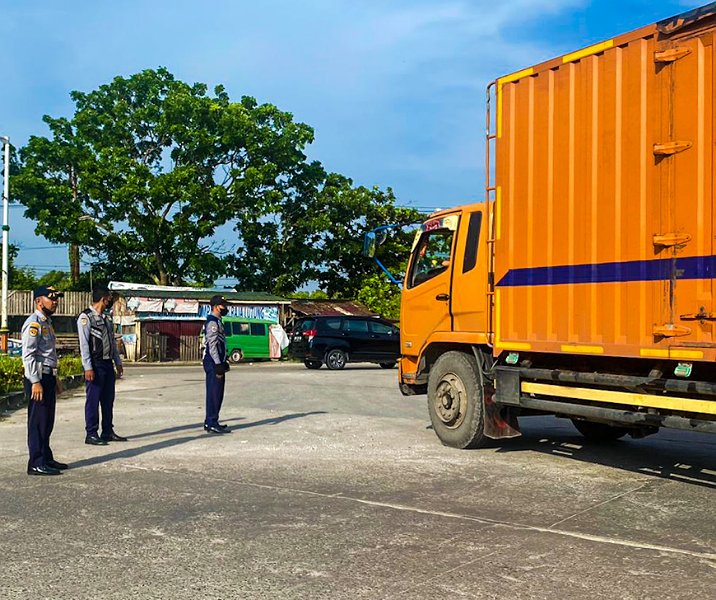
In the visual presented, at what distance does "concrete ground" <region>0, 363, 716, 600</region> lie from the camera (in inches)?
177

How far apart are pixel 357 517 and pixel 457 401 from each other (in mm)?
3151

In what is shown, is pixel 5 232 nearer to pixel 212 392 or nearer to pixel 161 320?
pixel 161 320

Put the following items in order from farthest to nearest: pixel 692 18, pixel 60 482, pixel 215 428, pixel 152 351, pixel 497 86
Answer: pixel 152 351 → pixel 215 428 → pixel 497 86 → pixel 60 482 → pixel 692 18

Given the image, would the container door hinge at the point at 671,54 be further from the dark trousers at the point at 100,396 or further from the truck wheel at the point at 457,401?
the dark trousers at the point at 100,396

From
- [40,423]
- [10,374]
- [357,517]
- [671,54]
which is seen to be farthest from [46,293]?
[10,374]

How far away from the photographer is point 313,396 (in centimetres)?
1569

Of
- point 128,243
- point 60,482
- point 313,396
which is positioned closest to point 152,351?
point 128,243

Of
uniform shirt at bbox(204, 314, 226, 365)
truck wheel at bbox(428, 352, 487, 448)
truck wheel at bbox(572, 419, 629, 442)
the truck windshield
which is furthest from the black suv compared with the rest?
truck wheel at bbox(428, 352, 487, 448)

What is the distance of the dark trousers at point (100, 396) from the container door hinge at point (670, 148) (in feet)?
21.6

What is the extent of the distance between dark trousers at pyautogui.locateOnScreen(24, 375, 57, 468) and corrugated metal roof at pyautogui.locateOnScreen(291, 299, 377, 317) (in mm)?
29864

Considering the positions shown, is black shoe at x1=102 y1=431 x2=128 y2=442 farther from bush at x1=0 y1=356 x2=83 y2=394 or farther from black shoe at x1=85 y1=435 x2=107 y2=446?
bush at x1=0 y1=356 x2=83 y2=394

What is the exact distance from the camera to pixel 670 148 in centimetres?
632

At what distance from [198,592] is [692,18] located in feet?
17.5

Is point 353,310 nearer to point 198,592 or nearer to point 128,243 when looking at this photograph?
point 128,243
